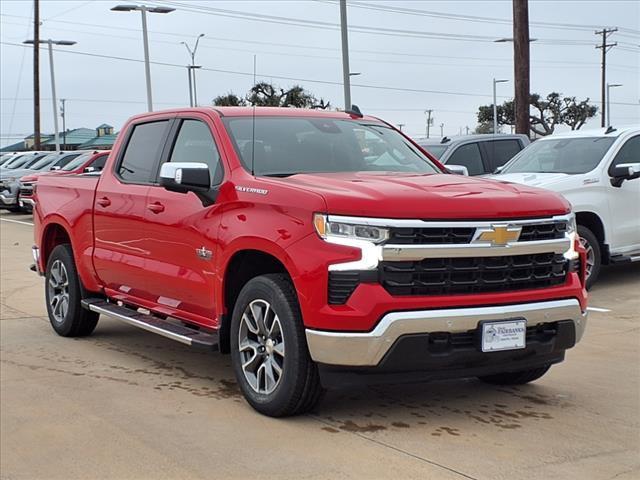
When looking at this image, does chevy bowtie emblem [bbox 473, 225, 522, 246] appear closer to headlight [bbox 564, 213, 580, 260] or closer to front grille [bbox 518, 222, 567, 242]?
front grille [bbox 518, 222, 567, 242]

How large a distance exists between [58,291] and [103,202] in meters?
1.39

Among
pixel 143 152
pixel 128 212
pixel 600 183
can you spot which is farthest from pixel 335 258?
pixel 600 183

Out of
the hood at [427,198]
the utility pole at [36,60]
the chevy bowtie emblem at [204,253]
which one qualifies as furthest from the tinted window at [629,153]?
the utility pole at [36,60]

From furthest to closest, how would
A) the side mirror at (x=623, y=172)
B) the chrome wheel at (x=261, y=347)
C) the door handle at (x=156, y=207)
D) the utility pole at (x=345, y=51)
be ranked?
the utility pole at (x=345, y=51), the side mirror at (x=623, y=172), the door handle at (x=156, y=207), the chrome wheel at (x=261, y=347)

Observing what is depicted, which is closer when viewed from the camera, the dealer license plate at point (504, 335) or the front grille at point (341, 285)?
the front grille at point (341, 285)

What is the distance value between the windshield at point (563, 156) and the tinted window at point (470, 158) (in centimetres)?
213

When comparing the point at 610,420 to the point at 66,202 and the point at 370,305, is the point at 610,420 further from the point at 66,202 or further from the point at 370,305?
the point at 66,202

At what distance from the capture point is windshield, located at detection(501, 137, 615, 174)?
10.4 m

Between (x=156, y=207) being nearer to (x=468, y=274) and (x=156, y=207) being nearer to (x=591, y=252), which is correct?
(x=468, y=274)

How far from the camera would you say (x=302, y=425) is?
16.8 ft

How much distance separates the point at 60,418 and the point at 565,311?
10.2 feet

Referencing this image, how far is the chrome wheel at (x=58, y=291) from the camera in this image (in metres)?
7.98

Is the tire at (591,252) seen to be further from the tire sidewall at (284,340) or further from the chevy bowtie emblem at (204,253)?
the tire sidewall at (284,340)

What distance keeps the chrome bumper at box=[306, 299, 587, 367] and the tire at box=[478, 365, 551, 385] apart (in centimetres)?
109
